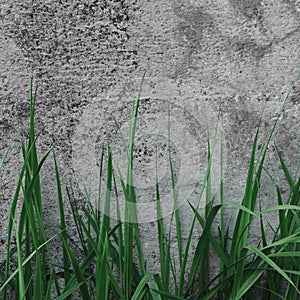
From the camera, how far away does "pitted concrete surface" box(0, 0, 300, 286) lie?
3.44 feet

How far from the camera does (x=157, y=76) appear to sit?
1063 mm

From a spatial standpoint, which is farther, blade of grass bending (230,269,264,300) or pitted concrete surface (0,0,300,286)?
Result: pitted concrete surface (0,0,300,286)

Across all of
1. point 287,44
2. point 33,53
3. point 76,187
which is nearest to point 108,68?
point 33,53

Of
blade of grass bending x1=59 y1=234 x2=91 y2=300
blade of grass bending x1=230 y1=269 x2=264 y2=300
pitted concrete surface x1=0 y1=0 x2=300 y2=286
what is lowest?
blade of grass bending x1=230 y1=269 x2=264 y2=300

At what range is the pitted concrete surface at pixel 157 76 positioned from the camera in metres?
1.05

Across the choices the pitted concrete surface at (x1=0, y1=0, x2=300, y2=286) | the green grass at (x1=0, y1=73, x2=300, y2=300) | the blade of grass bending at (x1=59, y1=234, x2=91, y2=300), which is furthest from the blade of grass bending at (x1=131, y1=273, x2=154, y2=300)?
the pitted concrete surface at (x1=0, y1=0, x2=300, y2=286)

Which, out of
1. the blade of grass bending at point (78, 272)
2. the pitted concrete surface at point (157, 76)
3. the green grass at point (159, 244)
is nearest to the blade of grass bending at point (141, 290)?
the green grass at point (159, 244)

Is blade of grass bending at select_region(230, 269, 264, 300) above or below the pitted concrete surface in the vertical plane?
below

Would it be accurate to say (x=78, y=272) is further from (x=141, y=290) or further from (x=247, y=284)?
(x=247, y=284)

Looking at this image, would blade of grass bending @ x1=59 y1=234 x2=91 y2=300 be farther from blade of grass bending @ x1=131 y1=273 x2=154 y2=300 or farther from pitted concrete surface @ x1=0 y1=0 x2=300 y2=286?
pitted concrete surface @ x1=0 y1=0 x2=300 y2=286

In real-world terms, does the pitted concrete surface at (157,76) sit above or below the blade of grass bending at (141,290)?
above

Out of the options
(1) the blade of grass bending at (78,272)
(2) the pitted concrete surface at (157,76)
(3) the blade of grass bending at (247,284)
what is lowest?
(3) the blade of grass bending at (247,284)

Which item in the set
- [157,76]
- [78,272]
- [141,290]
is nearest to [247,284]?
[141,290]

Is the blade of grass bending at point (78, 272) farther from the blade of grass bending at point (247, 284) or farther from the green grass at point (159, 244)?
the blade of grass bending at point (247, 284)
